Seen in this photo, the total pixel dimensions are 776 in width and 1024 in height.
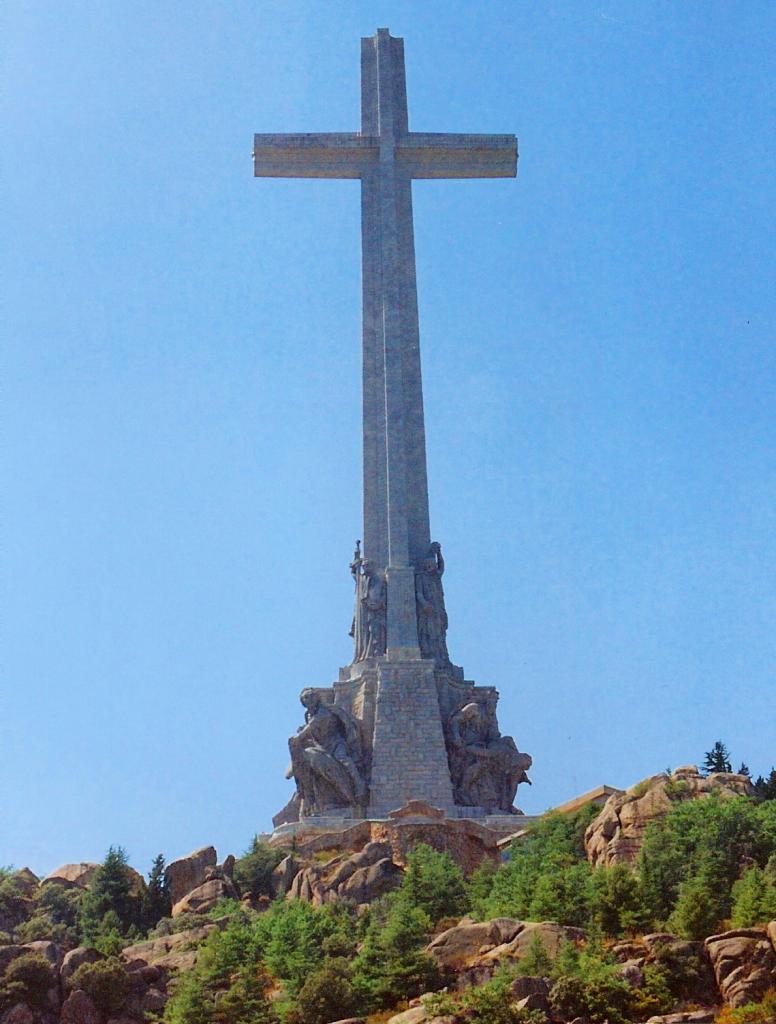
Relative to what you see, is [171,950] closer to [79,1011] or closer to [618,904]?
[79,1011]

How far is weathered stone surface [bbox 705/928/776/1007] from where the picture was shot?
21.0 metres

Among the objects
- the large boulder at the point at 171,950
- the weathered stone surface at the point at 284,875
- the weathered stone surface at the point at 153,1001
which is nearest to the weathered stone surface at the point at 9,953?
the large boulder at the point at 171,950

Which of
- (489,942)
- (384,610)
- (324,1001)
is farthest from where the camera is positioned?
(384,610)

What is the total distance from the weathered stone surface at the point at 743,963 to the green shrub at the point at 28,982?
9498 millimetres

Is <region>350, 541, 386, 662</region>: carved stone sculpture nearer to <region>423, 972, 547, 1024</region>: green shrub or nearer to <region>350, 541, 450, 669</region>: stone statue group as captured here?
<region>350, 541, 450, 669</region>: stone statue group

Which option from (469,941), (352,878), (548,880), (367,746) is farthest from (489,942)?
(367,746)

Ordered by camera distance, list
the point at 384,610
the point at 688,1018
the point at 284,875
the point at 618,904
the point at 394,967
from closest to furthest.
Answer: the point at 688,1018, the point at 394,967, the point at 618,904, the point at 284,875, the point at 384,610

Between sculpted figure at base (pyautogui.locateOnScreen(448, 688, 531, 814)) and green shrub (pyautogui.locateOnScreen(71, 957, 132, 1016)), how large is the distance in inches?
568

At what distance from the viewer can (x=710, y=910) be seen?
74.5 feet

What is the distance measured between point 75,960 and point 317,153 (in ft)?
87.6

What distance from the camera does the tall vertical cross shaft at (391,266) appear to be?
40188 millimetres

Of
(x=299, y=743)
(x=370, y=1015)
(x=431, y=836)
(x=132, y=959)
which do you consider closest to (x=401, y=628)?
(x=299, y=743)

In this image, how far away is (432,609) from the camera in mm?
39281

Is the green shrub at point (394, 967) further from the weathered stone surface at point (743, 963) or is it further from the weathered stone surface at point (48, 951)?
the weathered stone surface at point (48, 951)
